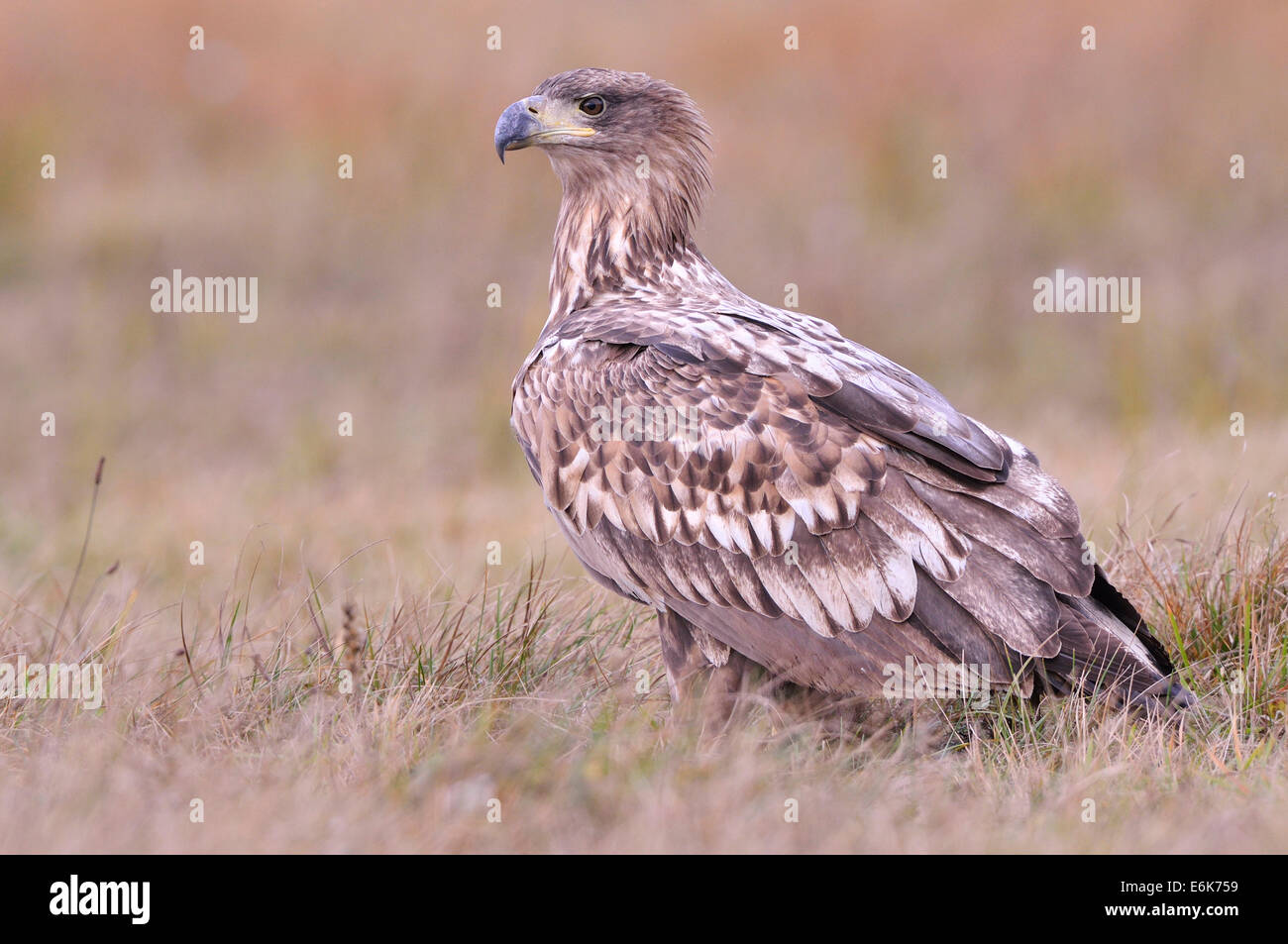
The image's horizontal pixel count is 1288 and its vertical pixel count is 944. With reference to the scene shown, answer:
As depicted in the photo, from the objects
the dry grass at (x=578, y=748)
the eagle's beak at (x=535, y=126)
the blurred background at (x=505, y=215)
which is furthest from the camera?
the blurred background at (x=505, y=215)

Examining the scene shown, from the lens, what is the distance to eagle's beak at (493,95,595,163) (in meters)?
5.14

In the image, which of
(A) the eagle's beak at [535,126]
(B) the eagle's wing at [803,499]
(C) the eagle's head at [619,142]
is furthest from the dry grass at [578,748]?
(A) the eagle's beak at [535,126]

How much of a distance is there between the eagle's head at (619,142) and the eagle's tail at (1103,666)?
2.05 meters

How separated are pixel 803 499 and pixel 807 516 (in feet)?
0.17

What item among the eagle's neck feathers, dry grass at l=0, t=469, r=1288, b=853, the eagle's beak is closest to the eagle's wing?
dry grass at l=0, t=469, r=1288, b=853

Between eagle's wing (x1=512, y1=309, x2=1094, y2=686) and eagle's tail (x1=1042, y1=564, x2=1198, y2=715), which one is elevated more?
eagle's wing (x1=512, y1=309, x2=1094, y2=686)

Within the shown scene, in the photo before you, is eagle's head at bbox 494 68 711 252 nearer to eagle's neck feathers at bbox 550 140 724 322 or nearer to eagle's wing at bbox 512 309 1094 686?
eagle's neck feathers at bbox 550 140 724 322

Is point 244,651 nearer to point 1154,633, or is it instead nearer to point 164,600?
point 164,600

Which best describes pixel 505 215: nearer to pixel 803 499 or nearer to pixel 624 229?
pixel 624 229

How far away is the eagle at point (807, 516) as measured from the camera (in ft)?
13.4

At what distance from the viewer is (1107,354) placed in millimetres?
11906

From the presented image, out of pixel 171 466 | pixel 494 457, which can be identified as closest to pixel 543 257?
pixel 494 457

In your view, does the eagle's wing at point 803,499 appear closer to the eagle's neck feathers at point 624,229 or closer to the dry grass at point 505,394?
the dry grass at point 505,394

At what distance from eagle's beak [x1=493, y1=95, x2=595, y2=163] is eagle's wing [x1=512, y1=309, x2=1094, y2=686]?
1.03 m
